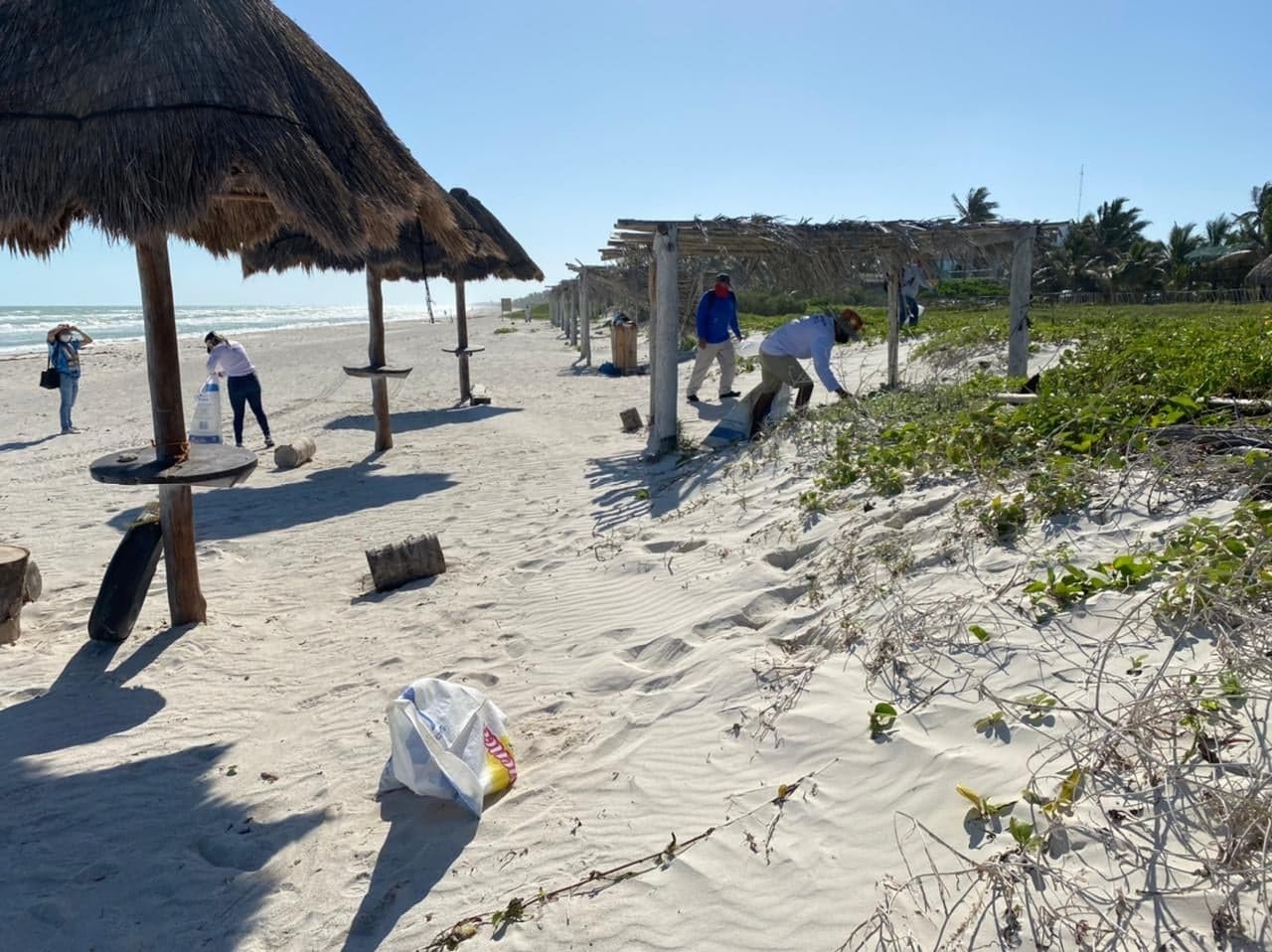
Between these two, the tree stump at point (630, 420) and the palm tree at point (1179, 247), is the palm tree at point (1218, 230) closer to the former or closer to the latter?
the palm tree at point (1179, 247)

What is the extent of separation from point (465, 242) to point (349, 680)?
10.8 feet

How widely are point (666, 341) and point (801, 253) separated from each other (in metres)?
2.23

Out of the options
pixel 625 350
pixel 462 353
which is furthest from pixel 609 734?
pixel 625 350

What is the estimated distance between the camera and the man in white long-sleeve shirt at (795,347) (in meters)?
8.79

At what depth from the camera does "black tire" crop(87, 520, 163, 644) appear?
493 cm

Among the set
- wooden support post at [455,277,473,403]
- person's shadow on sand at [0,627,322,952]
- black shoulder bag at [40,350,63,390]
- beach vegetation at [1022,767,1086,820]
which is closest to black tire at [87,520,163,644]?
person's shadow on sand at [0,627,322,952]

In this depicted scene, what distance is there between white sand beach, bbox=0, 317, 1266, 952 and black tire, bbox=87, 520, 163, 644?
0.14 m

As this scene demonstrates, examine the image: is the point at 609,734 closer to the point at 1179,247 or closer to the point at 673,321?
the point at 673,321

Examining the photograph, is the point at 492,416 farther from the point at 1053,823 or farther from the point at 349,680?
the point at 1053,823

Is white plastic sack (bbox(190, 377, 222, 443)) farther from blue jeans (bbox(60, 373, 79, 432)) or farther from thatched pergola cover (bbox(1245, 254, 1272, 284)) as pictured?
thatched pergola cover (bbox(1245, 254, 1272, 284))

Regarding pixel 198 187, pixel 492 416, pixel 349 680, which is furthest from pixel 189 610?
pixel 492 416

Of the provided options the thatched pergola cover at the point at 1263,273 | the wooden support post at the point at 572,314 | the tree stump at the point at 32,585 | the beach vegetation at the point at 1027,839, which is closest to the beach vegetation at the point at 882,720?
the beach vegetation at the point at 1027,839

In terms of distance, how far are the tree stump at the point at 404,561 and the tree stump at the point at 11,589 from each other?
1.89m

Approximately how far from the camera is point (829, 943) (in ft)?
7.48
